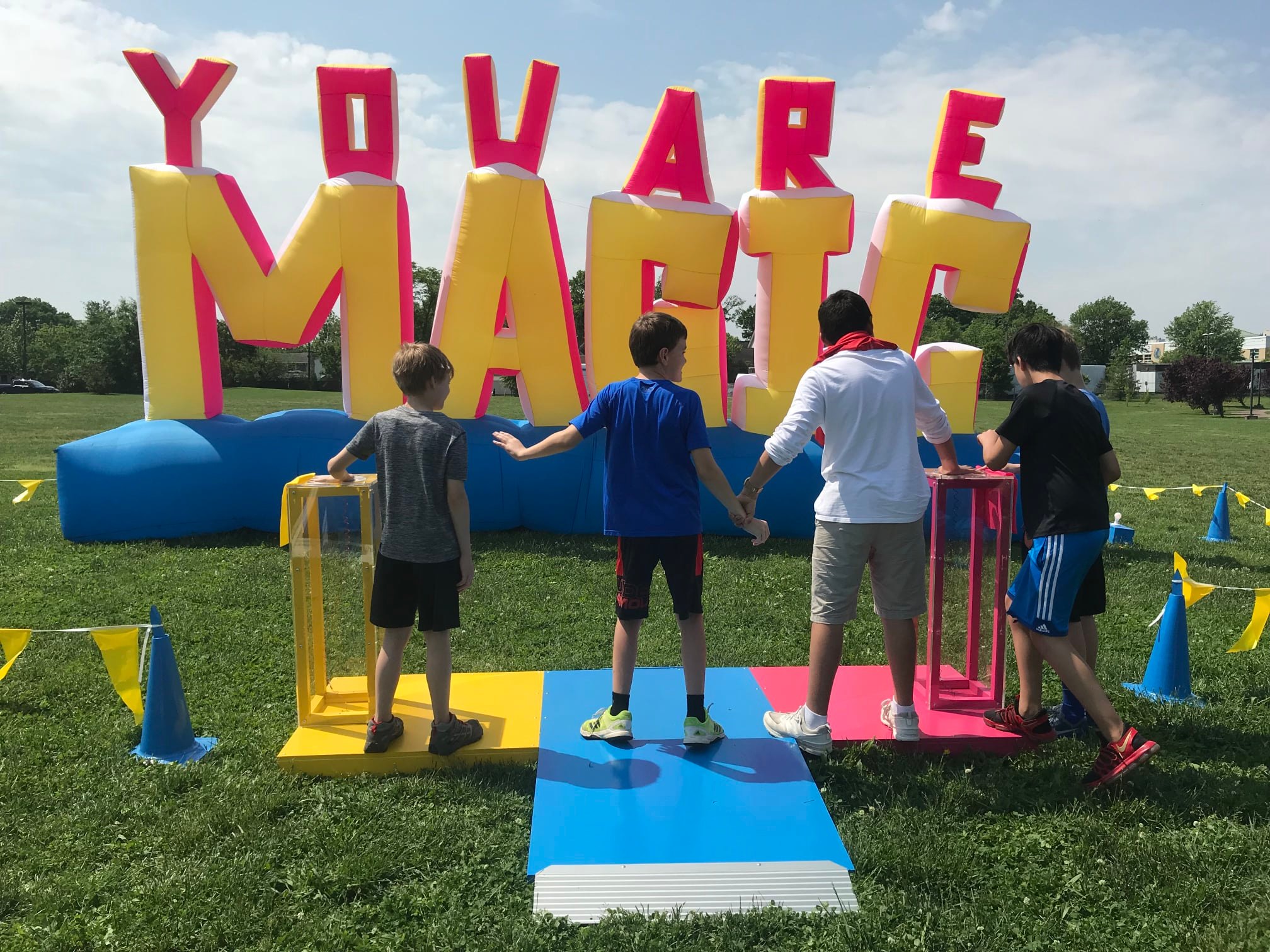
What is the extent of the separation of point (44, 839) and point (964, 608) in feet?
14.1

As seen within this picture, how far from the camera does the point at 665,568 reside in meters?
3.56

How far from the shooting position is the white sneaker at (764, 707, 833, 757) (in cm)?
370

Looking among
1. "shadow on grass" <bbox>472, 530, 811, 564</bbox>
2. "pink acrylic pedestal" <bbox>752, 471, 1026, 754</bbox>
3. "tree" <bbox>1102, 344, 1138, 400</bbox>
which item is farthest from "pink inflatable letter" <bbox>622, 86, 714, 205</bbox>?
"tree" <bbox>1102, 344, 1138, 400</bbox>

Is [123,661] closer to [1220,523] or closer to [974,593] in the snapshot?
[974,593]

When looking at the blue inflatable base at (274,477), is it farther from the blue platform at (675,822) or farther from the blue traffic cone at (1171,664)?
the blue platform at (675,822)

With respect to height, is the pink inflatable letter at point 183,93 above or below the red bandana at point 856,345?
above

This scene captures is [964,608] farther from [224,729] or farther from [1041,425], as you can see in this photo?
[224,729]

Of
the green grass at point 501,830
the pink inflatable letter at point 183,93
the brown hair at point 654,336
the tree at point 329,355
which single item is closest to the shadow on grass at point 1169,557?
the green grass at point 501,830

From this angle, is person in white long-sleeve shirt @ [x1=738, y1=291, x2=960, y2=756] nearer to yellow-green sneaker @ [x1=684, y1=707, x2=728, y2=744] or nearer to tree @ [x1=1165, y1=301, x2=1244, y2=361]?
yellow-green sneaker @ [x1=684, y1=707, x2=728, y2=744]

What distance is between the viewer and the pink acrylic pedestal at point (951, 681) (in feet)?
12.7

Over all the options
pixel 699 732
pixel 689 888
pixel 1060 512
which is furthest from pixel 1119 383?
pixel 689 888

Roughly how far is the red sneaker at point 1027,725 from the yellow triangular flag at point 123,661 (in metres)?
3.96

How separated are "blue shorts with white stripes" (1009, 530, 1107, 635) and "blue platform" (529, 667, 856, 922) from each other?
1177 millimetres

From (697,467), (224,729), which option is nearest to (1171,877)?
(697,467)
